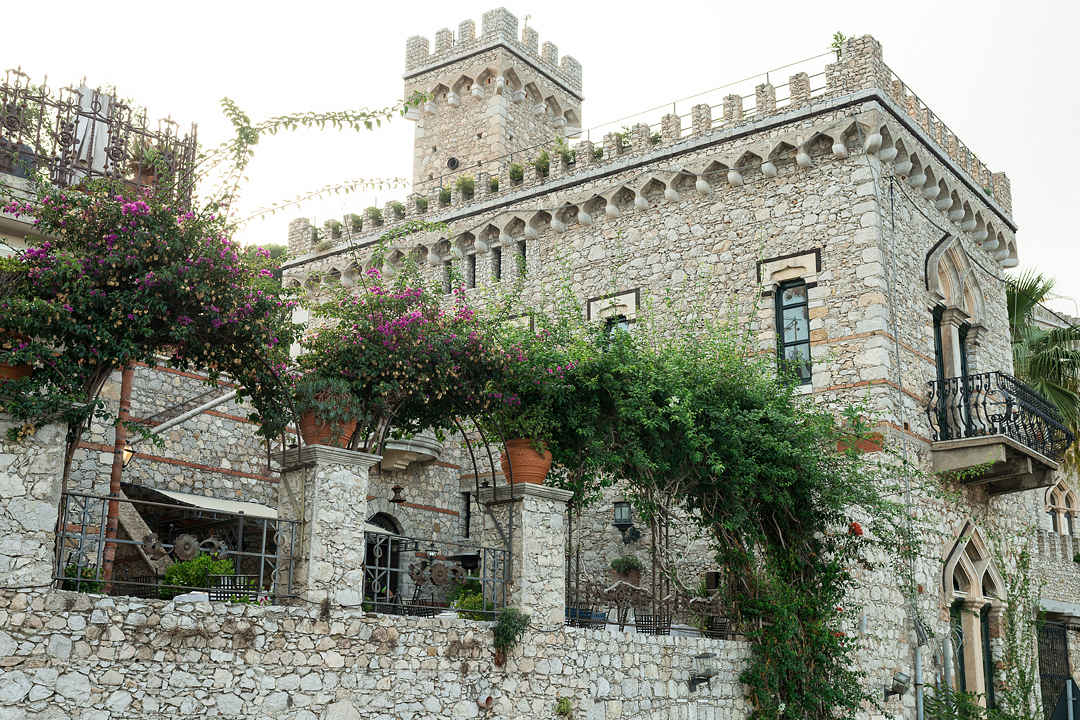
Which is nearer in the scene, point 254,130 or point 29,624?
point 29,624

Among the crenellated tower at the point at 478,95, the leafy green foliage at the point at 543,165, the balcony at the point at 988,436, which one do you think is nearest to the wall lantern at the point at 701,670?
the balcony at the point at 988,436

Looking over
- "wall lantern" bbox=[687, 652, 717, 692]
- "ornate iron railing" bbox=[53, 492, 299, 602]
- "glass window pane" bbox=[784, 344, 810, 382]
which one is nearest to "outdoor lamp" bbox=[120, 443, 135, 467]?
"ornate iron railing" bbox=[53, 492, 299, 602]

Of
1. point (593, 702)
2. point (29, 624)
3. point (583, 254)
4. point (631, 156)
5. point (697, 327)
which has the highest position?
point (631, 156)

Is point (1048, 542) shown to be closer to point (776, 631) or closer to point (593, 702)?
point (776, 631)

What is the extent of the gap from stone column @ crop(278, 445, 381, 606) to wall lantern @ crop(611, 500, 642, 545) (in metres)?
7.44

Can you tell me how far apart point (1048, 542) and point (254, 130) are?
20358mm

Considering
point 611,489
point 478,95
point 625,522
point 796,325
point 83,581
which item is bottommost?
point 83,581

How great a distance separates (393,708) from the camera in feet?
29.7

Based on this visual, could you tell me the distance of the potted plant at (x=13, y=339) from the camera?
24.2 feet

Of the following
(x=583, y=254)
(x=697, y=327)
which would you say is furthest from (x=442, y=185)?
(x=697, y=327)

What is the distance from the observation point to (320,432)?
30.7 ft

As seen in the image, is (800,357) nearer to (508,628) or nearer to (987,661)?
(987,661)

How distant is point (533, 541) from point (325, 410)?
8.71 ft

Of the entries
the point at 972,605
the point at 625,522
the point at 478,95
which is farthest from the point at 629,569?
the point at 478,95
